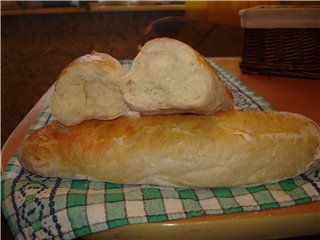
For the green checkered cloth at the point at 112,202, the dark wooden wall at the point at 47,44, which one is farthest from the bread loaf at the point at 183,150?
the dark wooden wall at the point at 47,44

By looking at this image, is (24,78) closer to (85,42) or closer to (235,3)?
(85,42)

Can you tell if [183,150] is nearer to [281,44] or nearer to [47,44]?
[281,44]

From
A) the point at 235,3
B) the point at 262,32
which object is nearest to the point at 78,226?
the point at 262,32

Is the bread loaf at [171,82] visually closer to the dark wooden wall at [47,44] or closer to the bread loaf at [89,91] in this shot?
the bread loaf at [89,91]

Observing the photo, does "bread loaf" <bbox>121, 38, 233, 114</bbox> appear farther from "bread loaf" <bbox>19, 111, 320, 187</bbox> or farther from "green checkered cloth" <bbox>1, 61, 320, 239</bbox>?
"green checkered cloth" <bbox>1, 61, 320, 239</bbox>

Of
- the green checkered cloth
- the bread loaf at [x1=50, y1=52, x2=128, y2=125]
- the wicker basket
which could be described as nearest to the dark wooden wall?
the wicker basket
